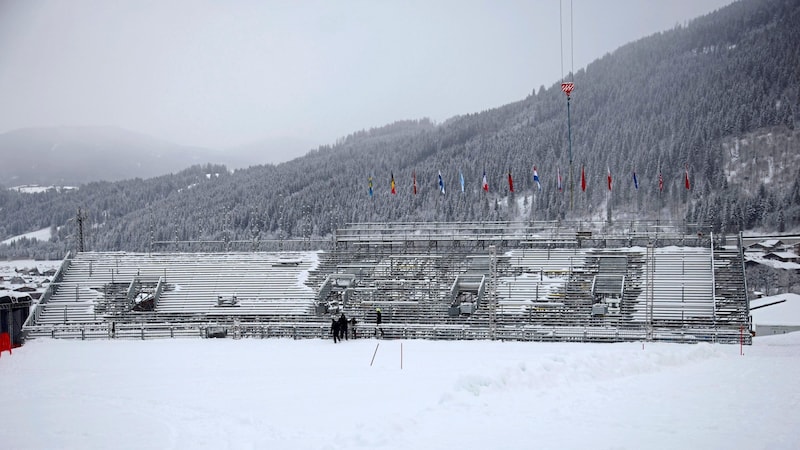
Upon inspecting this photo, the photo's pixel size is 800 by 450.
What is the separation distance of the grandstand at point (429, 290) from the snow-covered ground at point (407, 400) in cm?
586

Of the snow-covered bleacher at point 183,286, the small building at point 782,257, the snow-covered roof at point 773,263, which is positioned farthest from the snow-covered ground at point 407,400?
the small building at point 782,257

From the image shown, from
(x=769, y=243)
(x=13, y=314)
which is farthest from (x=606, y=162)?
(x=13, y=314)

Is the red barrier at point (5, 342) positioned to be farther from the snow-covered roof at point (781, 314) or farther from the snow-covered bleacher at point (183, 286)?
the snow-covered roof at point (781, 314)

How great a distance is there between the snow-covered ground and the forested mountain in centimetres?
8137

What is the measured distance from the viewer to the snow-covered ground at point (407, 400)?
12.9 meters

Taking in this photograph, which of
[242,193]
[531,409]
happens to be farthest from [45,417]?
[242,193]

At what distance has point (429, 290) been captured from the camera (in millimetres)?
36750

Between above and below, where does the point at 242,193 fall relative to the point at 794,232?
above

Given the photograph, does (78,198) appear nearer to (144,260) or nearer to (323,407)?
(144,260)

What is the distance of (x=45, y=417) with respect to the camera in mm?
15141

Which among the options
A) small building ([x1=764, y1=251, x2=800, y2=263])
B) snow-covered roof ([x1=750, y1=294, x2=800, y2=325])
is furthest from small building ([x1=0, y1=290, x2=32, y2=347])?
small building ([x1=764, y1=251, x2=800, y2=263])

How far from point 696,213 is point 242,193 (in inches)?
3395

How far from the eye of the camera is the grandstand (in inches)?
1204

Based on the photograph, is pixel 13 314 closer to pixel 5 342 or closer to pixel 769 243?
pixel 5 342
